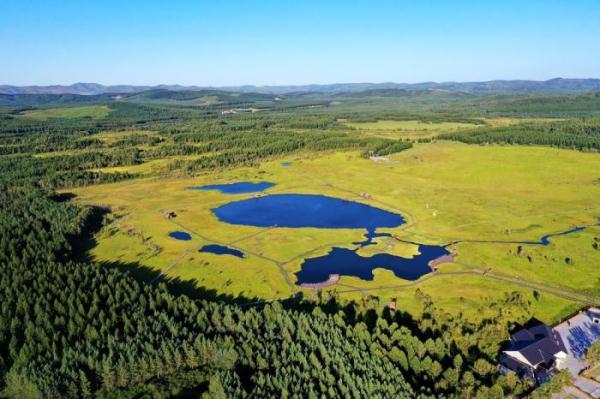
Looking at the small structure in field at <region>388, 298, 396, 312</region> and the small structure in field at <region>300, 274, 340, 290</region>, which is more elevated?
the small structure in field at <region>300, 274, 340, 290</region>

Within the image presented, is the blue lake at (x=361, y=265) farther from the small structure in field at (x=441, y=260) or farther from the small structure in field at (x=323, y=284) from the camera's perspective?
the small structure in field at (x=323, y=284)

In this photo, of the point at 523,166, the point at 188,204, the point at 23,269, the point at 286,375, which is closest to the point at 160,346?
the point at 286,375

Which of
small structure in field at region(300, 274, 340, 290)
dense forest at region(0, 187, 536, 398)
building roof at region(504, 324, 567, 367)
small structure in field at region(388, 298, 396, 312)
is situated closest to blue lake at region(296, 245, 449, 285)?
small structure in field at region(300, 274, 340, 290)

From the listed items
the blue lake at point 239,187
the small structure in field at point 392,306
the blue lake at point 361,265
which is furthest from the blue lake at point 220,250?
the blue lake at point 239,187

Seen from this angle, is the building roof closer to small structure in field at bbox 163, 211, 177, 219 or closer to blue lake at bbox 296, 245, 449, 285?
blue lake at bbox 296, 245, 449, 285

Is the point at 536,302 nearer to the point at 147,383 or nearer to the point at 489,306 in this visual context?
the point at 489,306

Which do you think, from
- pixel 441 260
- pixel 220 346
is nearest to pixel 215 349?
pixel 220 346
